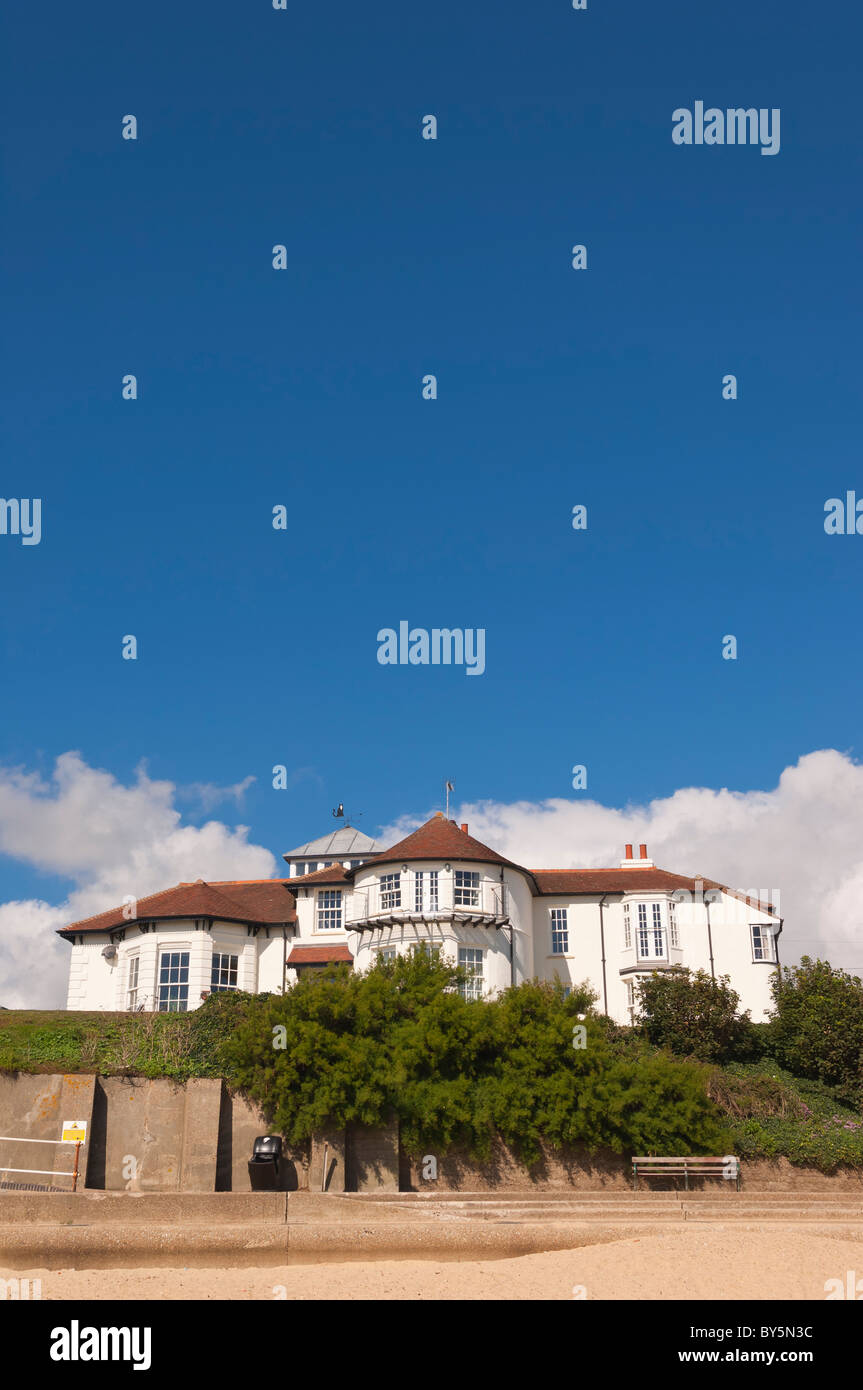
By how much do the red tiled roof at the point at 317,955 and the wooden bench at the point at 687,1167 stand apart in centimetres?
1596

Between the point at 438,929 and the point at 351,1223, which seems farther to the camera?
the point at 438,929

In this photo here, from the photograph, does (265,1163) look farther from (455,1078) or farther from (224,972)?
(224,972)

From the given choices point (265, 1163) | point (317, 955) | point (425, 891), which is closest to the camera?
point (265, 1163)

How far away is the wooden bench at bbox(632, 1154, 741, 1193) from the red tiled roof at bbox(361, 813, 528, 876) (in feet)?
46.5

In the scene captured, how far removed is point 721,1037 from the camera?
3812 cm

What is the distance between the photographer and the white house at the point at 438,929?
4309cm

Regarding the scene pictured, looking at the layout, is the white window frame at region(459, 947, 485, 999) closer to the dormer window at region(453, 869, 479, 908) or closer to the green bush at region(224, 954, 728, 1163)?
the dormer window at region(453, 869, 479, 908)

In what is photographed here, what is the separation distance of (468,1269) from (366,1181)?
7.60 metres

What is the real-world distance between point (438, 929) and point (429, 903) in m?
1.06

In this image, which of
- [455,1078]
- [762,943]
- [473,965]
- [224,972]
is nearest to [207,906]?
[224,972]

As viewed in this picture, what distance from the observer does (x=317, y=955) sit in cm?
4553

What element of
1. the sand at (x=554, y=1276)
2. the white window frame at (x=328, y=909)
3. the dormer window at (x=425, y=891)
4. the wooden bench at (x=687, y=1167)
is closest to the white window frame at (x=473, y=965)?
the dormer window at (x=425, y=891)
